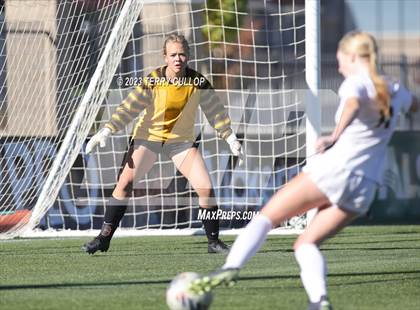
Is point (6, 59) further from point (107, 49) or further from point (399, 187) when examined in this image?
point (399, 187)

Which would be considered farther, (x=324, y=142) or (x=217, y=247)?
(x=217, y=247)

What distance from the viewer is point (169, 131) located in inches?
389

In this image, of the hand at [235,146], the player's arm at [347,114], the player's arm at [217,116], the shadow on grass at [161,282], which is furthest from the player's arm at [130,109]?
the player's arm at [347,114]

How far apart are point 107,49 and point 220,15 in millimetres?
2302

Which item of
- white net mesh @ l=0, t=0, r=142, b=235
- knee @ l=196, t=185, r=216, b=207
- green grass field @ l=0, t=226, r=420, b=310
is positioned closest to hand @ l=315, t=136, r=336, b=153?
green grass field @ l=0, t=226, r=420, b=310

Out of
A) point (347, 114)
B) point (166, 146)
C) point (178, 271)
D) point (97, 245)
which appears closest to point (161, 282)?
point (178, 271)

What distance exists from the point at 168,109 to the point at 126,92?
3.00 metres

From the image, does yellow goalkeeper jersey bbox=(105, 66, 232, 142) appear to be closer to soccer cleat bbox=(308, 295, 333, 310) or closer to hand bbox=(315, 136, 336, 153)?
hand bbox=(315, 136, 336, 153)

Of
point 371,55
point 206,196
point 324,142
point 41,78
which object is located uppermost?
point 371,55

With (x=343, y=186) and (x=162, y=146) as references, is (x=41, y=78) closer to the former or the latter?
(x=162, y=146)

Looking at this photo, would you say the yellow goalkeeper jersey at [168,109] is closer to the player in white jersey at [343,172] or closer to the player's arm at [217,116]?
the player's arm at [217,116]

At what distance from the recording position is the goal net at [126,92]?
12.2m

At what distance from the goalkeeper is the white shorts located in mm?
3938

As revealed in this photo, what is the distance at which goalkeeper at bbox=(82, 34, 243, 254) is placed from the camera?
970 cm
